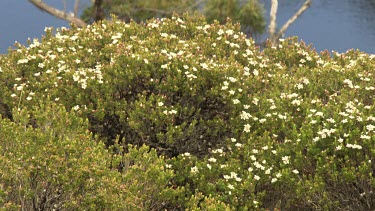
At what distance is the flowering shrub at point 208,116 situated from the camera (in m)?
9.80

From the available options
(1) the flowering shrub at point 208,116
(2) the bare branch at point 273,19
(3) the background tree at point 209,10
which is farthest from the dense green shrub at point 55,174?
(2) the bare branch at point 273,19

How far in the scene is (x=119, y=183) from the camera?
8.67 meters

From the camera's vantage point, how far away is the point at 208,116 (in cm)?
1186

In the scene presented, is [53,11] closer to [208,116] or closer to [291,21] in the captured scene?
[291,21]

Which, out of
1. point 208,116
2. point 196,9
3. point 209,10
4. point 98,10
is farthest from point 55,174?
point 209,10

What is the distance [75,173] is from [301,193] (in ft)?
13.3

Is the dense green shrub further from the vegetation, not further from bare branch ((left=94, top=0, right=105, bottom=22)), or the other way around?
the vegetation

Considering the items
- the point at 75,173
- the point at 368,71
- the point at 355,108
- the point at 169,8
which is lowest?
the point at 75,173

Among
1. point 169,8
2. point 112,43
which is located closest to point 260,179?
point 112,43

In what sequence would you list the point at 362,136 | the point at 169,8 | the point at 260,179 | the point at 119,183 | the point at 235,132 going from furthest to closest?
1. the point at 169,8
2. the point at 235,132
3. the point at 260,179
4. the point at 362,136
5. the point at 119,183

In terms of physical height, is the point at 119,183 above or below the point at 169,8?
below

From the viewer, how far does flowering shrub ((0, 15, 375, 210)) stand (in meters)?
9.80

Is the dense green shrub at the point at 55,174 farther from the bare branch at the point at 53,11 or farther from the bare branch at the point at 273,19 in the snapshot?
the bare branch at the point at 273,19

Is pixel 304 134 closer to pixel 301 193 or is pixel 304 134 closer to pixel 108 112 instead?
pixel 301 193
